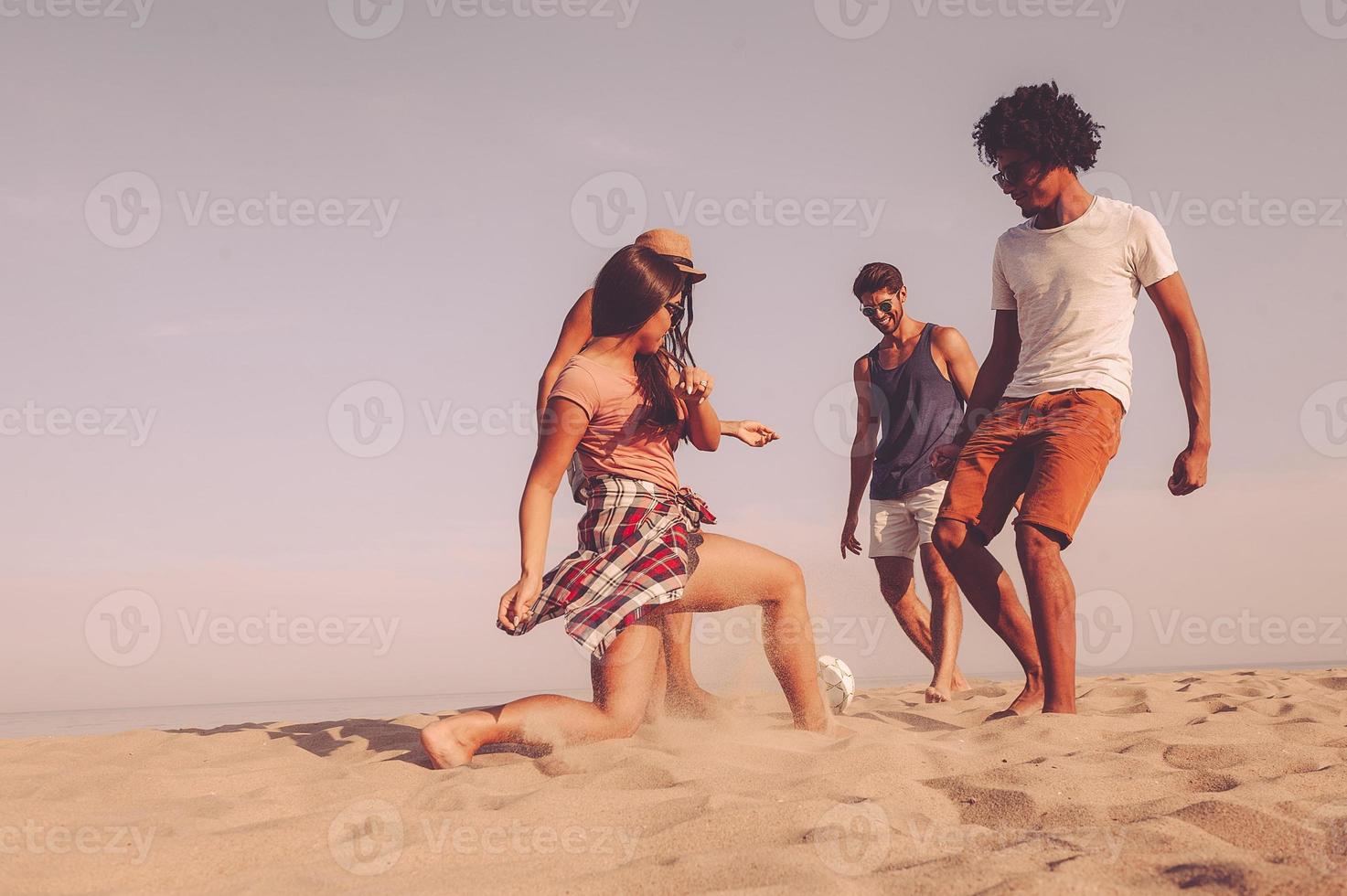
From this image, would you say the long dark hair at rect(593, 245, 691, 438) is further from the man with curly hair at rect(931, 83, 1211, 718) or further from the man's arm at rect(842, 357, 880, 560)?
the man's arm at rect(842, 357, 880, 560)

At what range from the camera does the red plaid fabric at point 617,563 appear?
3.26 metres

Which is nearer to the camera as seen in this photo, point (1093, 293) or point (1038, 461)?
point (1038, 461)

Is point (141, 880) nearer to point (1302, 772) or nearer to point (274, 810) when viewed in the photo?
point (274, 810)

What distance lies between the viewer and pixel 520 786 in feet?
9.25

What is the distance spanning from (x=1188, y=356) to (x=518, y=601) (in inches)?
106

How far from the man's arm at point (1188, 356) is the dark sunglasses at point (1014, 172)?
0.66 meters

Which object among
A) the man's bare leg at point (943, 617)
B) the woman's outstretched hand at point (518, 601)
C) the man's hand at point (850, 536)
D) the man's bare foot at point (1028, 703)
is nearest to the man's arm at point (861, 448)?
the man's hand at point (850, 536)

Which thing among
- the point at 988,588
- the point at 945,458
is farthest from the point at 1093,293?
the point at 988,588

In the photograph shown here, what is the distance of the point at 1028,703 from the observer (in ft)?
12.9

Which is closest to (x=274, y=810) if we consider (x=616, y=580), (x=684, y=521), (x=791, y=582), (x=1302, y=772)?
(x=616, y=580)

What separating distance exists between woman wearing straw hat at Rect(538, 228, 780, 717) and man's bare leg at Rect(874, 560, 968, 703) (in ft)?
6.34

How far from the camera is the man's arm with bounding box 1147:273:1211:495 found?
3.82 m

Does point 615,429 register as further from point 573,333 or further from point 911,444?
point 911,444

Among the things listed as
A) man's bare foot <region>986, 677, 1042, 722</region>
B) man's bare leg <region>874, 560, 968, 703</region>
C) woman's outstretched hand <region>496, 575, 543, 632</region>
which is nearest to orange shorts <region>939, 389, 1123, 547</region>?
man's bare foot <region>986, 677, 1042, 722</region>
